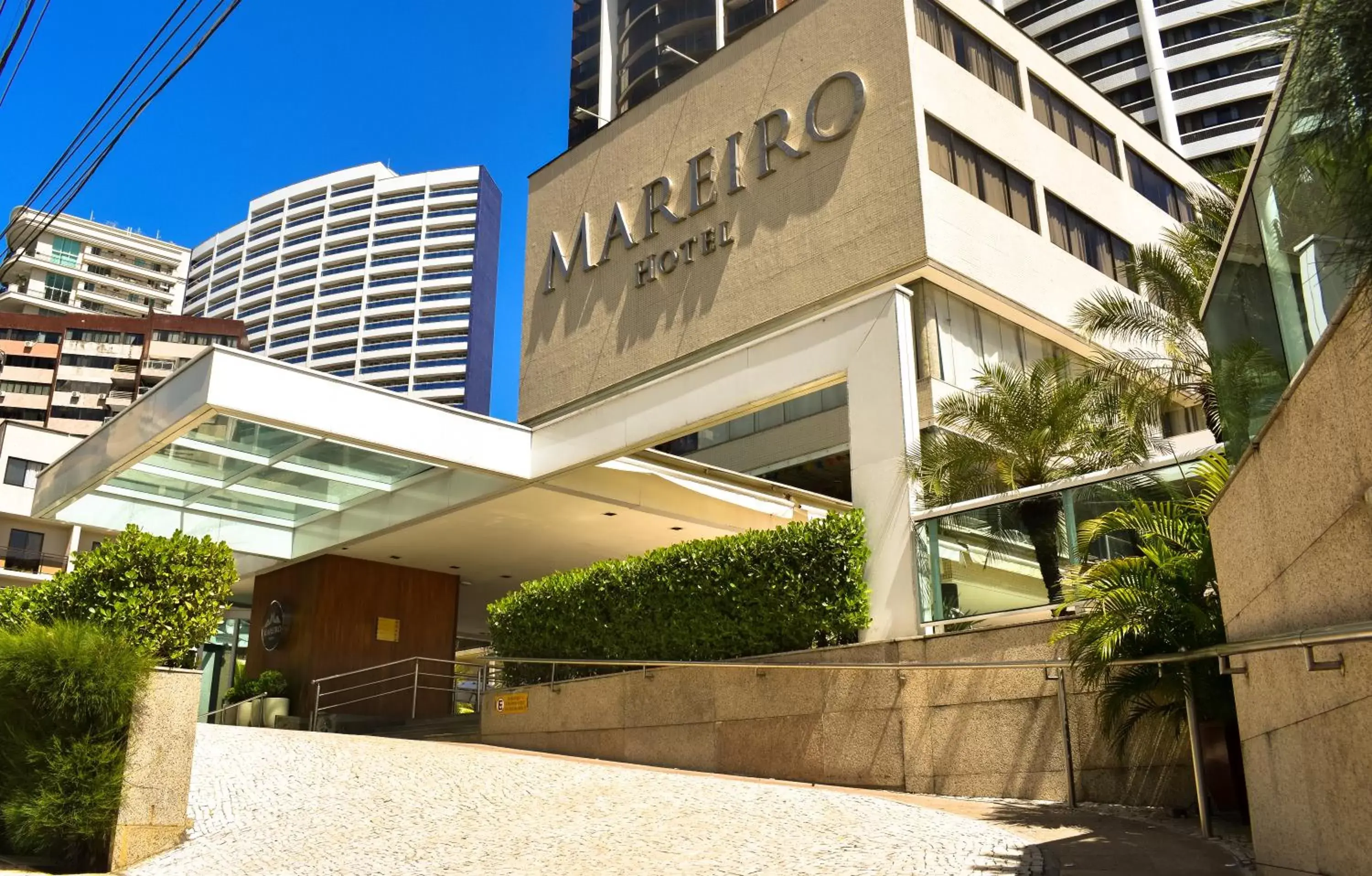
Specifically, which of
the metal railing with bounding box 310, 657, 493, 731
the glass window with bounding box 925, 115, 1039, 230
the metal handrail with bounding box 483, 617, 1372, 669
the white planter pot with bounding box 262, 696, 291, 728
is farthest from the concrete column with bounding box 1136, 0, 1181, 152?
the metal handrail with bounding box 483, 617, 1372, 669

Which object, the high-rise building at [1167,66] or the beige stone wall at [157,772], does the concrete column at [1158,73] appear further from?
the beige stone wall at [157,772]

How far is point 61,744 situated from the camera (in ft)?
28.6

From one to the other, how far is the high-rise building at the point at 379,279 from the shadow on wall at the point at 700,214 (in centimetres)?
8723

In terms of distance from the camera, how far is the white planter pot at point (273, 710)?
21922mm

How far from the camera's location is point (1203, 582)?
340 inches

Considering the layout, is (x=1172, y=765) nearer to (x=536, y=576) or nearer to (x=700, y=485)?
(x=700, y=485)

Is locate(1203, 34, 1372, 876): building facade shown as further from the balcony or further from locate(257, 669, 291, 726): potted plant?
the balcony

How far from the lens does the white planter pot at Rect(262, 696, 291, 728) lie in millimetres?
21922


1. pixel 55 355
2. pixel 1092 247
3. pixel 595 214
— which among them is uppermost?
pixel 55 355

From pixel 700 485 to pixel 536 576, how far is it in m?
6.57

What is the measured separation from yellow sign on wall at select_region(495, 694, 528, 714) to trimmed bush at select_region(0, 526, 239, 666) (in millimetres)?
6237

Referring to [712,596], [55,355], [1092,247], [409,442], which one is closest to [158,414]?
[409,442]

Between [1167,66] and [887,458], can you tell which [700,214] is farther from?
[1167,66]

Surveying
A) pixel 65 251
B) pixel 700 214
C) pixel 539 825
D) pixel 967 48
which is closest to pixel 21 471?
pixel 700 214
